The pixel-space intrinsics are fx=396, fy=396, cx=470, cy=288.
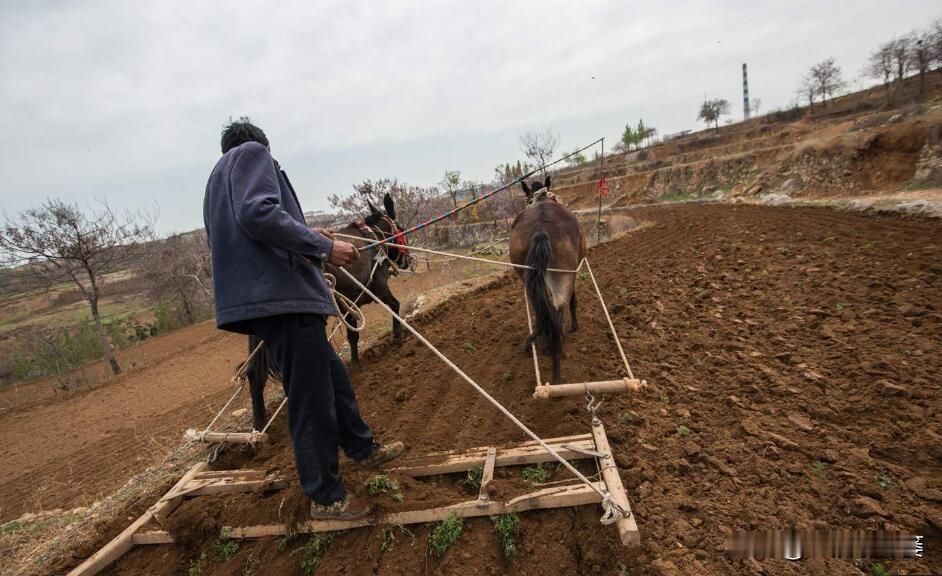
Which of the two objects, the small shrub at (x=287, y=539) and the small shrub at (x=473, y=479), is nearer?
the small shrub at (x=287, y=539)

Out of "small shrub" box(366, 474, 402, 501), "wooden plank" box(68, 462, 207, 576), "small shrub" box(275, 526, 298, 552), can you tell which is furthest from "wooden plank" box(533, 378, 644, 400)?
"wooden plank" box(68, 462, 207, 576)

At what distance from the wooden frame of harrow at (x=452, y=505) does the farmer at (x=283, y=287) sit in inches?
12.4

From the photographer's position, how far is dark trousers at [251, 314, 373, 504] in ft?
6.91

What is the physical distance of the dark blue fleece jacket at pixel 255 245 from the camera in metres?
1.95

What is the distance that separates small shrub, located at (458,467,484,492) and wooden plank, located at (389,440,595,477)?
0.04m

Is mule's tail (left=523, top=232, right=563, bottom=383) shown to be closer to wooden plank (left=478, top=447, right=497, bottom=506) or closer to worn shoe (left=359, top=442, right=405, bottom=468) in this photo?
wooden plank (left=478, top=447, right=497, bottom=506)

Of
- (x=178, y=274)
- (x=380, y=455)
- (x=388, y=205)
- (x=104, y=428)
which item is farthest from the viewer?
(x=178, y=274)

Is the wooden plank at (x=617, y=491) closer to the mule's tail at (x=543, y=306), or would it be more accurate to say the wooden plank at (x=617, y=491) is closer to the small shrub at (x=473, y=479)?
the small shrub at (x=473, y=479)

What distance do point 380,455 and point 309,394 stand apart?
0.84 meters

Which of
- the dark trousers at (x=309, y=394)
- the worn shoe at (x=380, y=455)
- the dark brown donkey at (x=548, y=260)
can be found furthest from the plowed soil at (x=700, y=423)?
the dark brown donkey at (x=548, y=260)

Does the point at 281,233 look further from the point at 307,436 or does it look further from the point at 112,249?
the point at 112,249

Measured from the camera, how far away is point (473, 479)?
252 cm

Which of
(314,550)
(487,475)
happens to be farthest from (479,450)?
(314,550)

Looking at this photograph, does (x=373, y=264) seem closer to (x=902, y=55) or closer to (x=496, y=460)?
(x=496, y=460)
